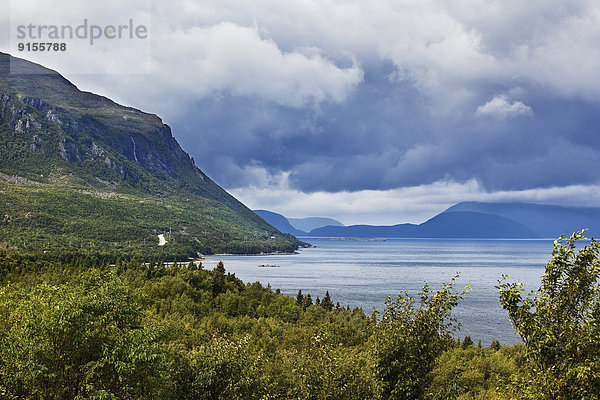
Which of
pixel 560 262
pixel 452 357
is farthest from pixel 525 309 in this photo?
→ pixel 452 357

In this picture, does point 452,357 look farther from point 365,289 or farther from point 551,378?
point 365,289

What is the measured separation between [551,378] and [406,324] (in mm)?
6639

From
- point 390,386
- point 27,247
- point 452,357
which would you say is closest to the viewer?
point 390,386

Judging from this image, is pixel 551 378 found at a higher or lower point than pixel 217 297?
higher

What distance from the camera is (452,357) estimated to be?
64.6m

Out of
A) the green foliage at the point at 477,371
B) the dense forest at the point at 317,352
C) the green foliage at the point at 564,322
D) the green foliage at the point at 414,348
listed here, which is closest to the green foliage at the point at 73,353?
the dense forest at the point at 317,352

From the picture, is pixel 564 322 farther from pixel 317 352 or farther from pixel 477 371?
pixel 477 371

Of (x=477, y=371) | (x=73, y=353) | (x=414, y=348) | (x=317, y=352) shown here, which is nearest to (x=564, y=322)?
(x=414, y=348)

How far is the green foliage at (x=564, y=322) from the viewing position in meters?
15.4

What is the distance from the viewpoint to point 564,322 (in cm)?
1578

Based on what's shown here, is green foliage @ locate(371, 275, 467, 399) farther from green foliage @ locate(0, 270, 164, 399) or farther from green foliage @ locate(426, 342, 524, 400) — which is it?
green foliage @ locate(426, 342, 524, 400)

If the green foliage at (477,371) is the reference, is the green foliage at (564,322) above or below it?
above

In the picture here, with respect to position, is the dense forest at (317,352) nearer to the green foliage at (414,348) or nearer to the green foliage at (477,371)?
the green foliage at (414,348)

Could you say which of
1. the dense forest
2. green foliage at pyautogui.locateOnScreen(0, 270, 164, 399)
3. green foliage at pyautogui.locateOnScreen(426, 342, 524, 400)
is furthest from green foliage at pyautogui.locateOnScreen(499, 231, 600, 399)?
green foliage at pyautogui.locateOnScreen(426, 342, 524, 400)
